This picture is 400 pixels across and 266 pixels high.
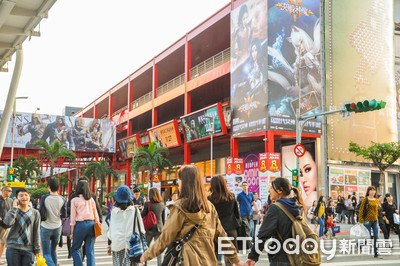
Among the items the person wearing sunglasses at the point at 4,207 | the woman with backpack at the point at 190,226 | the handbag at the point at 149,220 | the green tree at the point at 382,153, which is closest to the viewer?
the woman with backpack at the point at 190,226

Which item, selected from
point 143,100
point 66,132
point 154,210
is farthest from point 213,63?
point 154,210

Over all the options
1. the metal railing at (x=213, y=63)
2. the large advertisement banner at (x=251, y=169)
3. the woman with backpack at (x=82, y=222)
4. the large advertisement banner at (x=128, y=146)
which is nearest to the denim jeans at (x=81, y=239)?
the woman with backpack at (x=82, y=222)

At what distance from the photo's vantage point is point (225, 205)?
694 centimetres

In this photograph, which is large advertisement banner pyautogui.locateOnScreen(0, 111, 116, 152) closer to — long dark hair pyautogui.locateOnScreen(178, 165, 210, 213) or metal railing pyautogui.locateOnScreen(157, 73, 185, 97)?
metal railing pyautogui.locateOnScreen(157, 73, 185, 97)

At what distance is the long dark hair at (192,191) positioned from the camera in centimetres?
405

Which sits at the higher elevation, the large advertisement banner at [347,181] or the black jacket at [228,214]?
the large advertisement banner at [347,181]

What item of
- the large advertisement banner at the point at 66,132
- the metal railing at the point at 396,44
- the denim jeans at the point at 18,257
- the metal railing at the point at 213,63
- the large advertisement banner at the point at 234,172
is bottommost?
the denim jeans at the point at 18,257

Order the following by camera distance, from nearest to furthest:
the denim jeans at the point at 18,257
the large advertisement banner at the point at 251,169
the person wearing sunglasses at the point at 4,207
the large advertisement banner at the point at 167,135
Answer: the denim jeans at the point at 18,257 < the person wearing sunglasses at the point at 4,207 < the large advertisement banner at the point at 251,169 < the large advertisement banner at the point at 167,135

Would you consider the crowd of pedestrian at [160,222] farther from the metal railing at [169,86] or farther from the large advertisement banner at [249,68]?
the metal railing at [169,86]

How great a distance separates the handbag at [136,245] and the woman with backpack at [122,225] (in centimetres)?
4

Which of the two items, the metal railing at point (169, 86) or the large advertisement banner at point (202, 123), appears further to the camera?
the metal railing at point (169, 86)

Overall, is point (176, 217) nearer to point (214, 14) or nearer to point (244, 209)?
point (244, 209)

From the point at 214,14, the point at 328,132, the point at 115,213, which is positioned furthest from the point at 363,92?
the point at 115,213

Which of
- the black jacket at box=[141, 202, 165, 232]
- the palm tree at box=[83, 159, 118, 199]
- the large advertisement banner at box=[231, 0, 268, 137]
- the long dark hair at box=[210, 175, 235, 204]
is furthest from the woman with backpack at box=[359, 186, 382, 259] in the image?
the palm tree at box=[83, 159, 118, 199]
